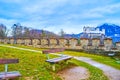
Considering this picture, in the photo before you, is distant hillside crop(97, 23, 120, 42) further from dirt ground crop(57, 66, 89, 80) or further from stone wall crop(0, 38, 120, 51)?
dirt ground crop(57, 66, 89, 80)

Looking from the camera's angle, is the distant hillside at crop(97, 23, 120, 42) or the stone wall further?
the distant hillside at crop(97, 23, 120, 42)

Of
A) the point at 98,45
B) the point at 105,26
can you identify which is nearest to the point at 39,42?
the point at 98,45

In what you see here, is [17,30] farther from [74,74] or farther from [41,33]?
[74,74]

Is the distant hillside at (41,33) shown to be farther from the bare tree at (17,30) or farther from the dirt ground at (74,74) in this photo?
the dirt ground at (74,74)

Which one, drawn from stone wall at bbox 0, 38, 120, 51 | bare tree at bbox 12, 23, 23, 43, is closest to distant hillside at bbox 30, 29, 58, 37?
bare tree at bbox 12, 23, 23, 43

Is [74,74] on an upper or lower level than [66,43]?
lower

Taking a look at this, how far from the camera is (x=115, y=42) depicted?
28.0m

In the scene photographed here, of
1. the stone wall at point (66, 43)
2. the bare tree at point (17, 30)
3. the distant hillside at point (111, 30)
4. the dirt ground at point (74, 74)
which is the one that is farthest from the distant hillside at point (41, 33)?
the dirt ground at point (74, 74)

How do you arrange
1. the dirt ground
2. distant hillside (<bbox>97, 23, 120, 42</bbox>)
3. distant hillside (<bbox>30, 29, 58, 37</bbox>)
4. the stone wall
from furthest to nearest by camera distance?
distant hillside (<bbox>30, 29, 58, 37</bbox>)
distant hillside (<bbox>97, 23, 120, 42</bbox>)
the stone wall
the dirt ground

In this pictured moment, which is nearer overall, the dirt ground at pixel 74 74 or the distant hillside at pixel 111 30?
the dirt ground at pixel 74 74

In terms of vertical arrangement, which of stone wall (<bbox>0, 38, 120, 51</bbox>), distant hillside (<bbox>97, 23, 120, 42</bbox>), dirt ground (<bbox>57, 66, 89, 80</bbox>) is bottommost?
dirt ground (<bbox>57, 66, 89, 80</bbox>)

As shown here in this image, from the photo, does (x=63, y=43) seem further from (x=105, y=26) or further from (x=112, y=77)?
(x=112, y=77)

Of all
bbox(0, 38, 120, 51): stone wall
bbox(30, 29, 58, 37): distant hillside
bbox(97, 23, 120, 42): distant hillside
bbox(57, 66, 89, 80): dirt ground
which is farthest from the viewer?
bbox(30, 29, 58, 37): distant hillside

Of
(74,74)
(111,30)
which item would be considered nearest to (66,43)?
(111,30)
